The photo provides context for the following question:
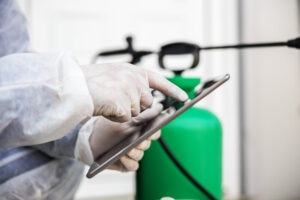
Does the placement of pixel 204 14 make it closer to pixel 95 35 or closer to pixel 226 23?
pixel 226 23

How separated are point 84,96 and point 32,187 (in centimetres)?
29

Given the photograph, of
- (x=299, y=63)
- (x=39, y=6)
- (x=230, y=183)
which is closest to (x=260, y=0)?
(x=299, y=63)

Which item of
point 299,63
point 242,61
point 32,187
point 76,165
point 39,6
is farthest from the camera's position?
point 242,61

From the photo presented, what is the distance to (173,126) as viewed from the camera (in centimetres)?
53

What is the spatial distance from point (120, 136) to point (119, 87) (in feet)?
0.58

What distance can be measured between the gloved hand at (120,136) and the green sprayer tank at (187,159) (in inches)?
2.5

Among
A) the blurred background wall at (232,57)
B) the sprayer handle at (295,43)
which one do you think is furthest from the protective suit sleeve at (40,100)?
the blurred background wall at (232,57)

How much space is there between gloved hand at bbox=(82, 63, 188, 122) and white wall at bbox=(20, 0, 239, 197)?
943 millimetres

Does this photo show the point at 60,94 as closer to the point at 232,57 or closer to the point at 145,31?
the point at 145,31

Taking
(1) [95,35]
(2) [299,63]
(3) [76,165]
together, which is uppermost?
(1) [95,35]

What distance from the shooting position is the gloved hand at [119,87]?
30 centimetres

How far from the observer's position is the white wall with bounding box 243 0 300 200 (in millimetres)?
1117

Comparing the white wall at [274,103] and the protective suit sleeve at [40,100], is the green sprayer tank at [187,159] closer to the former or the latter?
the protective suit sleeve at [40,100]

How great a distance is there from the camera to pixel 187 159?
1.70 ft
